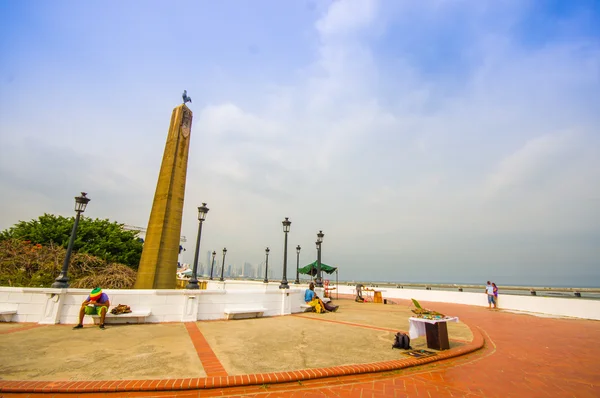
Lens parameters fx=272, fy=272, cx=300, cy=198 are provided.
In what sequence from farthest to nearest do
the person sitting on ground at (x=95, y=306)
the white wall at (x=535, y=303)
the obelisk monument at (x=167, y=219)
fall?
the white wall at (x=535, y=303) → the obelisk monument at (x=167, y=219) → the person sitting on ground at (x=95, y=306)

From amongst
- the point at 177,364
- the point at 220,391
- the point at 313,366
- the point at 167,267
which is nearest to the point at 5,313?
the point at 167,267

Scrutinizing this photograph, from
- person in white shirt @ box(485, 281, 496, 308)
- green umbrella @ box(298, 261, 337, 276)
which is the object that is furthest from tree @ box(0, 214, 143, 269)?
person in white shirt @ box(485, 281, 496, 308)

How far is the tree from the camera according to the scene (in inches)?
672

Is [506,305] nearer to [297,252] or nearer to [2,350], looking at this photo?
[297,252]

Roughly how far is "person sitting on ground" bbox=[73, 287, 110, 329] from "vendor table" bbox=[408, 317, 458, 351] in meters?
8.51

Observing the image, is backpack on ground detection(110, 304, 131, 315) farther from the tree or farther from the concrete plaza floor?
the tree

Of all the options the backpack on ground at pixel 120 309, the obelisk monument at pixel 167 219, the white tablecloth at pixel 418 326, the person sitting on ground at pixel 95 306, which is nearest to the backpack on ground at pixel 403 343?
the white tablecloth at pixel 418 326

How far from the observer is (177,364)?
16.3ft

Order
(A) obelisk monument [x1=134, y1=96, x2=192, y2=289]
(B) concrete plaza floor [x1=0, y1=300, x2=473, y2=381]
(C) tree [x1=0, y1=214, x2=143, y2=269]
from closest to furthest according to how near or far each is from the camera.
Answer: (B) concrete plaza floor [x1=0, y1=300, x2=473, y2=381], (A) obelisk monument [x1=134, y1=96, x2=192, y2=289], (C) tree [x1=0, y1=214, x2=143, y2=269]

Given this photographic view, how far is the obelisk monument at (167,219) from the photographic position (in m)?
12.1

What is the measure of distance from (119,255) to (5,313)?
411 inches

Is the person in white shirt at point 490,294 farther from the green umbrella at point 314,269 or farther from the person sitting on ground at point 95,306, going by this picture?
the person sitting on ground at point 95,306

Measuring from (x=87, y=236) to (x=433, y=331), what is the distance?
20.8 m

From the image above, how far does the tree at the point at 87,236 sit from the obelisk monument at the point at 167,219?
7.10m
